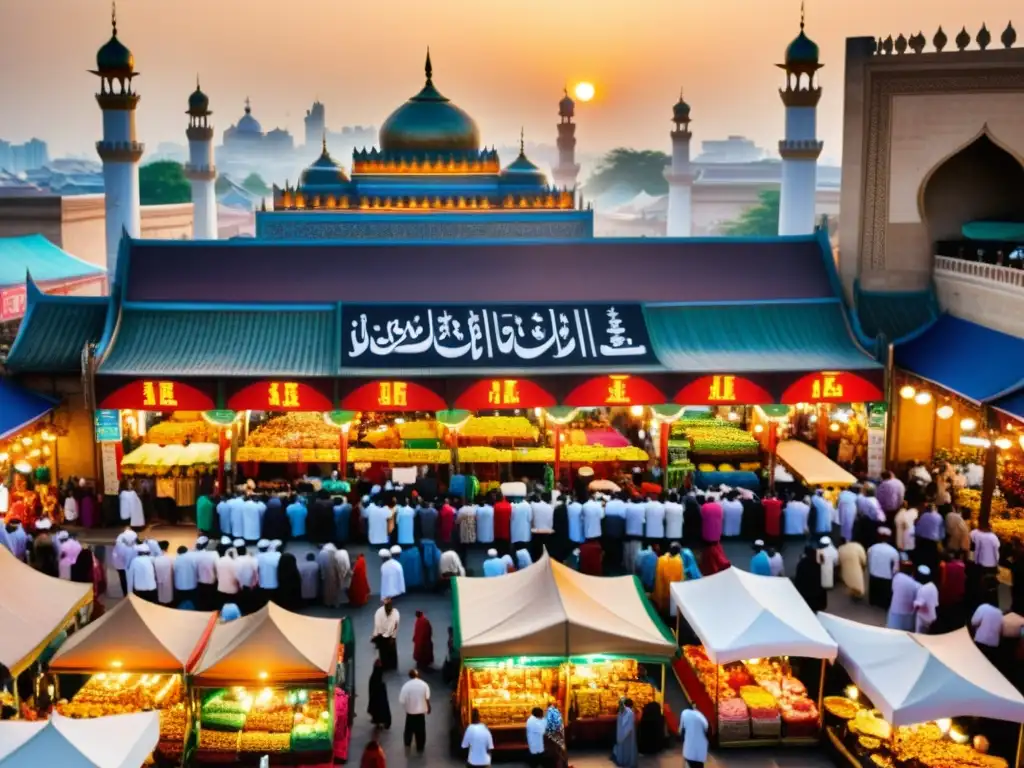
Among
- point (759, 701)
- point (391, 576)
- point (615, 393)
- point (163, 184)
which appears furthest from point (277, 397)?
point (163, 184)

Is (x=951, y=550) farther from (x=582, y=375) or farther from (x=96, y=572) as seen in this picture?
(x=96, y=572)

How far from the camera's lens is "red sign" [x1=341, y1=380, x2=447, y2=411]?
67.8 feet

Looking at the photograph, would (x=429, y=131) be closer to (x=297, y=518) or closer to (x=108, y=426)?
(x=108, y=426)

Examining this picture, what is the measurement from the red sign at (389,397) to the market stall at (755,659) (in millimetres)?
7657

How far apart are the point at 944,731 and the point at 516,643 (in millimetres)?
4965

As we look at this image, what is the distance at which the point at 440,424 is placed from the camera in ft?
76.8

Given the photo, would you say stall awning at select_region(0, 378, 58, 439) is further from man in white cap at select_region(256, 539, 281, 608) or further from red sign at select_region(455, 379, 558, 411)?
red sign at select_region(455, 379, 558, 411)

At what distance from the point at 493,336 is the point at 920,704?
460 inches

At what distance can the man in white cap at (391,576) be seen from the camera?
16.9 meters

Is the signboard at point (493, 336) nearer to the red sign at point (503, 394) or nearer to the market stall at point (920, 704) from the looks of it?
the red sign at point (503, 394)

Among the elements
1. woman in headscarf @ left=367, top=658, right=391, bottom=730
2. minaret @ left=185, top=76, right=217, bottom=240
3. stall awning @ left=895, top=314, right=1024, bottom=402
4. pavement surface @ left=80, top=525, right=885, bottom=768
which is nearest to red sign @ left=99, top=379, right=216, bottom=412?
pavement surface @ left=80, top=525, right=885, bottom=768

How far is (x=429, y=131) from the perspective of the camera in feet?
A: 111

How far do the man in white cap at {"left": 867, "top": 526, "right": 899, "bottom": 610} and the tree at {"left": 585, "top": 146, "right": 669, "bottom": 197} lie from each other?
99884mm

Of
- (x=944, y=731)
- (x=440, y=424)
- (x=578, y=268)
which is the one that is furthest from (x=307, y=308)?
(x=944, y=731)
